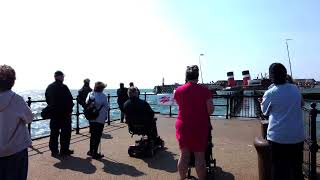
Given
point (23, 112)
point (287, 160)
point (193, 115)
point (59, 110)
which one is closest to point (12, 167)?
point (23, 112)

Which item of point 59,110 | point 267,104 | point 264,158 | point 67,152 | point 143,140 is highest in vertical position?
point 267,104

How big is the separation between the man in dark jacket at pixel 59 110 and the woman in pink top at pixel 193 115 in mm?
3780

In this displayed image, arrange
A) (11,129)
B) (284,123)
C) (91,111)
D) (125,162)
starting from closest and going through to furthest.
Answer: (11,129) < (284,123) < (125,162) < (91,111)

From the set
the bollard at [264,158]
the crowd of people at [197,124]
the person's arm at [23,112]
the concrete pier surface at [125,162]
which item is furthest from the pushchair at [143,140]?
the person's arm at [23,112]

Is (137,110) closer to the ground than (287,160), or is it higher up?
higher up

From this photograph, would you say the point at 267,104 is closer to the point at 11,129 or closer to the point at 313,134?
the point at 313,134

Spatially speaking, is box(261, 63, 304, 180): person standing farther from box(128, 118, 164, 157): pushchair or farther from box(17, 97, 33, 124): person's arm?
box(128, 118, 164, 157): pushchair

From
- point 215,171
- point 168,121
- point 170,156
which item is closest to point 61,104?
point 170,156

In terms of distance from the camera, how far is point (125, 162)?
8.67 meters

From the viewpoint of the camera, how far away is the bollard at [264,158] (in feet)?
20.0

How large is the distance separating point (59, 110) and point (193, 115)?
164 inches

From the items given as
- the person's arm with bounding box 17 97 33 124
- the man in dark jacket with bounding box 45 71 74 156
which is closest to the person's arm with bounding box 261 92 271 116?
the person's arm with bounding box 17 97 33 124

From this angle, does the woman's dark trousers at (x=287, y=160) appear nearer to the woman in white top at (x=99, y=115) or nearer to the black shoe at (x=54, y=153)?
the woman in white top at (x=99, y=115)

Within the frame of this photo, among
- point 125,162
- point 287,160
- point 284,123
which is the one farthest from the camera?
point 125,162
